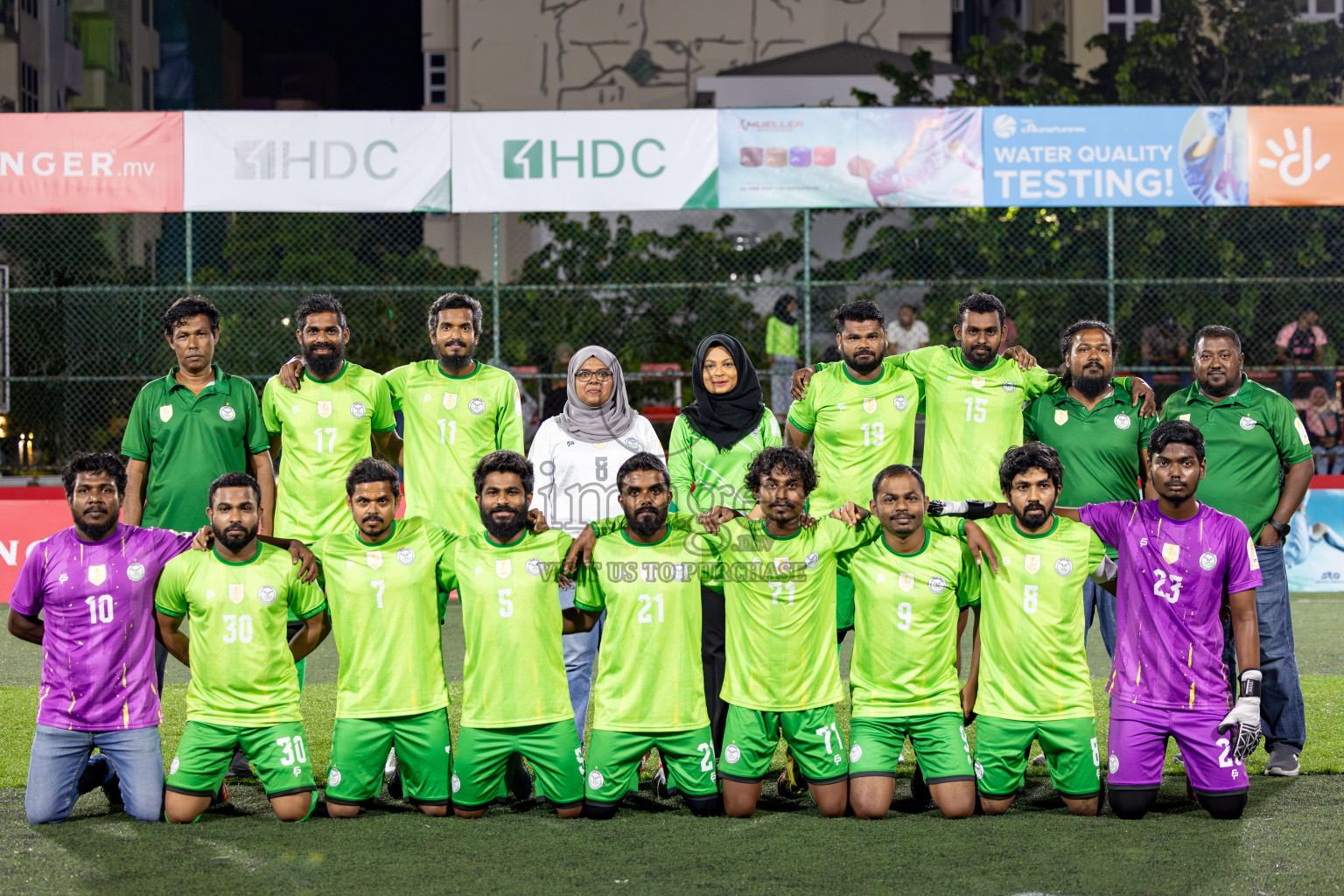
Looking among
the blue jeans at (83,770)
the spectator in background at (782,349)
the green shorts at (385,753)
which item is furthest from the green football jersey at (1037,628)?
the spectator in background at (782,349)

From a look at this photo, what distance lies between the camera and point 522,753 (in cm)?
516

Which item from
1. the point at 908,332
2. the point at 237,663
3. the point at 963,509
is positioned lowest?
the point at 237,663

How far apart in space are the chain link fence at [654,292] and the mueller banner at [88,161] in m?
1.10

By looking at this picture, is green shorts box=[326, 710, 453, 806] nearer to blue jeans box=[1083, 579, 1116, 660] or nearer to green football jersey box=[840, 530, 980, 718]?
green football jersey box=[840, 530, 980, 718]

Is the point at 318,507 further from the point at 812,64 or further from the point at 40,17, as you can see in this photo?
the point at 40,17

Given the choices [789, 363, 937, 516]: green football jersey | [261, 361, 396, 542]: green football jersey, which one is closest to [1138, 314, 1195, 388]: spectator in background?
[789, 363, 937, 516]: green football jersey

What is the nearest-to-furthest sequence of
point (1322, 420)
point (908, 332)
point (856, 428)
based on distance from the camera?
point (856, 428) < point (1322, 420) < point (908, 332)

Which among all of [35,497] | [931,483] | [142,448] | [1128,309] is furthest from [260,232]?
[931,483]

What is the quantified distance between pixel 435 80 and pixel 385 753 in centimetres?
2937

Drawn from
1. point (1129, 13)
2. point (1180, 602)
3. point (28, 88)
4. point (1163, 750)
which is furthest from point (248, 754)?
point (1129, 13)

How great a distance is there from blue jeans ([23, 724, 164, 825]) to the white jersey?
5.81 ft

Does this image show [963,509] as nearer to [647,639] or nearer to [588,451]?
[647,639]

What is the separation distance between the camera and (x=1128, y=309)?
1543 centimetres

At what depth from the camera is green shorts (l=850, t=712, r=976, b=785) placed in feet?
16.8
